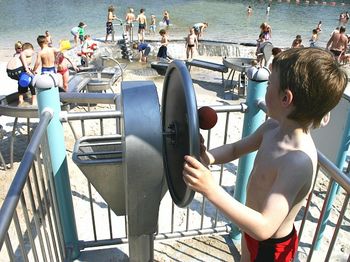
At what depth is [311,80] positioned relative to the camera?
1.42 metres

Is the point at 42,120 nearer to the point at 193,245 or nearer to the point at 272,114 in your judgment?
the point at 272,114

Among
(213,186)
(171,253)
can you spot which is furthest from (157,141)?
(171,253)

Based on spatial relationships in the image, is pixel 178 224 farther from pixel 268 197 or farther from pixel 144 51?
pixel 144 51

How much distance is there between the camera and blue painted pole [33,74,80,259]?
7.70 ft

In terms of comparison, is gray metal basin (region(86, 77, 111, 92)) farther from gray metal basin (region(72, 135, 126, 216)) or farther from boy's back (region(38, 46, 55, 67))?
gray metal basin (region(72, 135, 126, 216))

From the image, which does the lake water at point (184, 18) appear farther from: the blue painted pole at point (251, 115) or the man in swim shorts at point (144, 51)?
the blue painted pole at point (251, 115)

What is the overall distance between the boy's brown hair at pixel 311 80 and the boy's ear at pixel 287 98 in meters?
0.01

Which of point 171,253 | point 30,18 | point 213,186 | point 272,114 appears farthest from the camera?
point 30,18

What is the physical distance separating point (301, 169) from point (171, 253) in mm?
2126

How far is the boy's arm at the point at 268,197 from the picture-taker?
4.60 ft

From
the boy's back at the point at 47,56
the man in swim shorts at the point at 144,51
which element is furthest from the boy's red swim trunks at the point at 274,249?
the man in swim shorts at the point at 144,51

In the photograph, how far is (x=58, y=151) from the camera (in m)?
2.54

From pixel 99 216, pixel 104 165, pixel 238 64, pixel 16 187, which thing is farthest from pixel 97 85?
pixel 16 187

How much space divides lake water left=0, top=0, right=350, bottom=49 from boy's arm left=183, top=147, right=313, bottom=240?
22.3 metres
